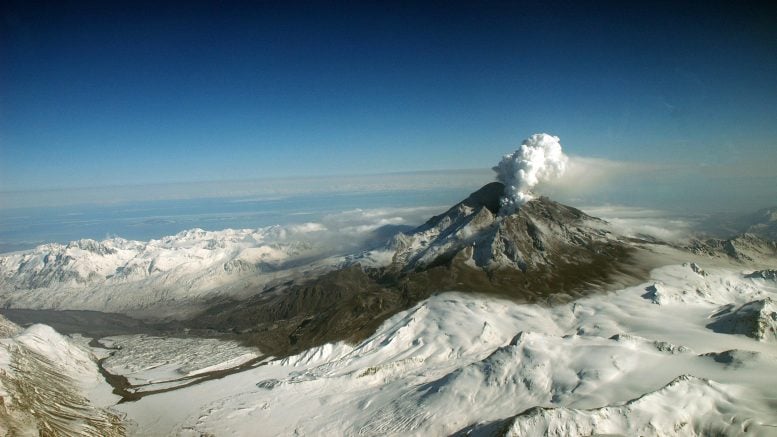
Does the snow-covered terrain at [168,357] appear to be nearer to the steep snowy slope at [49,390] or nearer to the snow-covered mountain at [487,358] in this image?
the snow-covered mountain at [487,358]

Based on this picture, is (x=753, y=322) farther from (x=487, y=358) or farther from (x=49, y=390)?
(x=49, y=390)

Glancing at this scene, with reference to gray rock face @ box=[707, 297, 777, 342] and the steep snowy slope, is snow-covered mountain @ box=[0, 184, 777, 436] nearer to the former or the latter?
gray rock face @ box=[707, 297, 777, 342]

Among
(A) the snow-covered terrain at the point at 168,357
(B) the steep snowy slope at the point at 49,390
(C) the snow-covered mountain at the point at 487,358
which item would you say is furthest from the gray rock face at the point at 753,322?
(B) the steep snowy slope at the point at 49,390

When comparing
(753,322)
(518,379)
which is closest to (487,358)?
(518,379)

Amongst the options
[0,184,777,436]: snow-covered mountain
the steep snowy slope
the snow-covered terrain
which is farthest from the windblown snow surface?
the snow-covered terrain

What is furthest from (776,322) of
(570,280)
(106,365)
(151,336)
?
(151,336)

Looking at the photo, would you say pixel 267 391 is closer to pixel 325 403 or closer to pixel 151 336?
pixel 325 403
